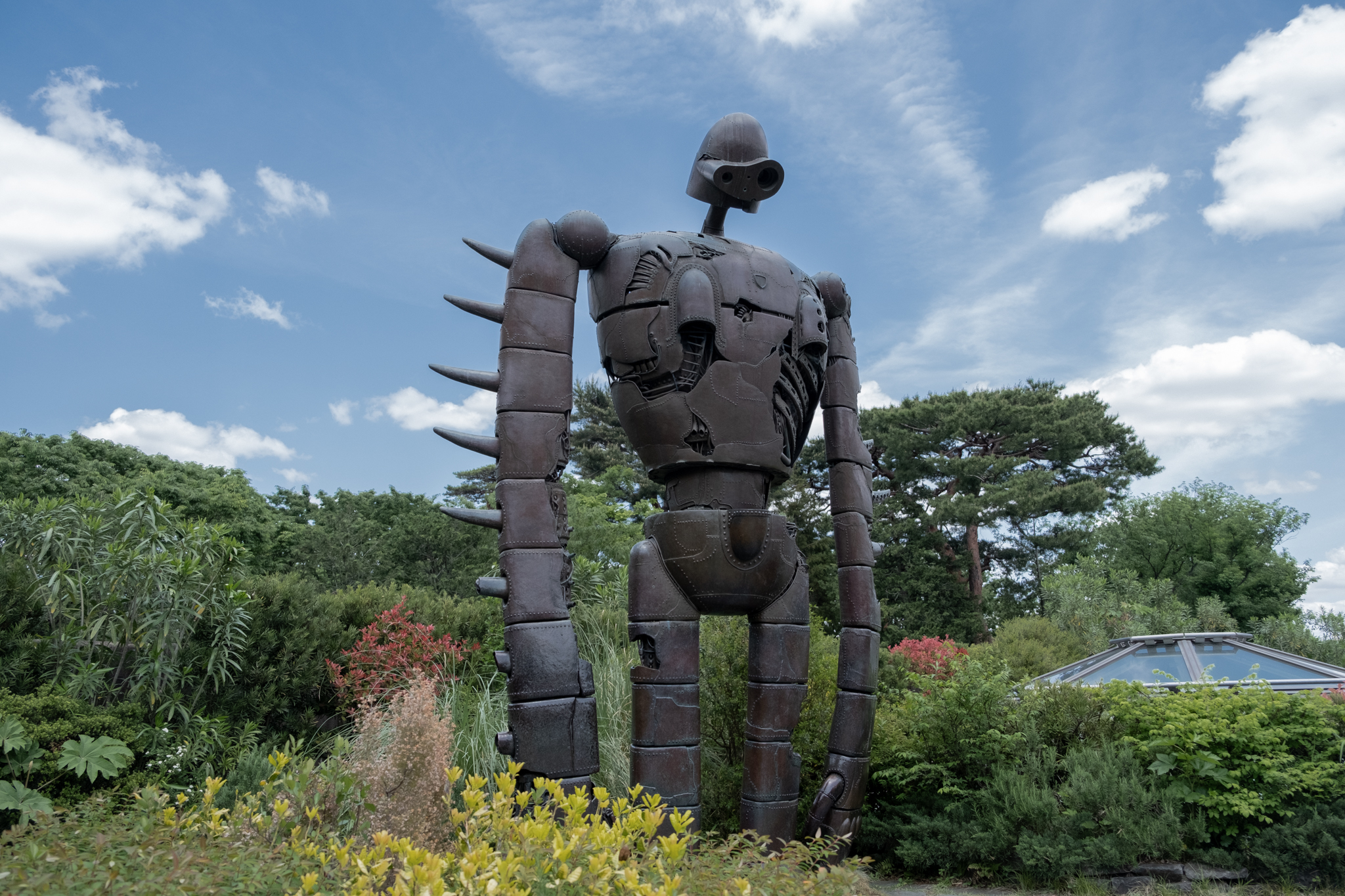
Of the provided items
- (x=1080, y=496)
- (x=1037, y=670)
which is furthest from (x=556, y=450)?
(x=1080, y=496)

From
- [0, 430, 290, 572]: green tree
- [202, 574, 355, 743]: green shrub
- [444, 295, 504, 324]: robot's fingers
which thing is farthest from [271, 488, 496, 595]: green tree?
[444, 295, 504, 324]: robot's fingers

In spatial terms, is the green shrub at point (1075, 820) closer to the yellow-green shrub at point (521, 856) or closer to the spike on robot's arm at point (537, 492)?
the yellow-green shrub at point (521, 856)

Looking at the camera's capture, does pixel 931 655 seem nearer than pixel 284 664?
No

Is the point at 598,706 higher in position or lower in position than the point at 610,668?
lower

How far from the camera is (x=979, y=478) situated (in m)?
22.4

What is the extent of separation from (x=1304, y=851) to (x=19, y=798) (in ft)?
22.2

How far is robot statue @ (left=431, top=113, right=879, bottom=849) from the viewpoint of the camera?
12.3 feet

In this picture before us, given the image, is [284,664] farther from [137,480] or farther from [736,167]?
[137,480]

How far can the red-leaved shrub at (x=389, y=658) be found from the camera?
23.0 feet

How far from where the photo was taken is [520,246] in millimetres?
4105

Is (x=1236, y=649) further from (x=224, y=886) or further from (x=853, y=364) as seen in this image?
(x=224, y=886)

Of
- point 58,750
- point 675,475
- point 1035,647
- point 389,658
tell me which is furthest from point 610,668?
point 1035,647

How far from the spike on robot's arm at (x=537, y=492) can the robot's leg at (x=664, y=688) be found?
0.27 m

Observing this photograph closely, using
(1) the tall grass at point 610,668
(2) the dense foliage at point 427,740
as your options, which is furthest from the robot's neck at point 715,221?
(2) the dense foliage at point 427,740
